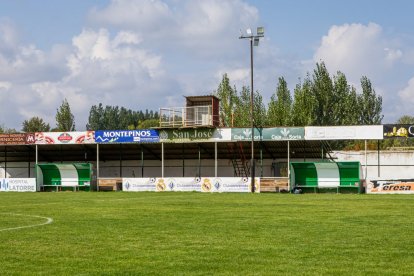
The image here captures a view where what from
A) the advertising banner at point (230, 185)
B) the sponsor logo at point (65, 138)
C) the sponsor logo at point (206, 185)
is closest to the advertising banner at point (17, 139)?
the sponsor logo at point (65, 138)

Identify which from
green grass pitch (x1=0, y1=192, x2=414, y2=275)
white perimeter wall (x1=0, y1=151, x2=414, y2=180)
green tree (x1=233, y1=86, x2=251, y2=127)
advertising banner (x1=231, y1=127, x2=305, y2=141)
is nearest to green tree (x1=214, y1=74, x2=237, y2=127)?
green tree (x1=233, y1=86, x2=251, y2=127)

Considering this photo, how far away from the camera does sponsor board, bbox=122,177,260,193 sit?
53.5 metres

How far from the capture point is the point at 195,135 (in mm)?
60719

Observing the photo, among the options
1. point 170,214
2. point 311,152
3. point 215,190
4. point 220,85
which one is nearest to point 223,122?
point 220,85

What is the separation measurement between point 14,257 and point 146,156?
57.1 meters

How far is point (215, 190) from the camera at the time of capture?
2124 inches

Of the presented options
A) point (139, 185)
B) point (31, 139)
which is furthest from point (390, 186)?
point (31, 139)

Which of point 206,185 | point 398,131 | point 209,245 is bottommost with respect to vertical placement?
point 206,185

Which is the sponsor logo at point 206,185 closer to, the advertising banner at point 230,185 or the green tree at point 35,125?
the advertising banner at point 230,185

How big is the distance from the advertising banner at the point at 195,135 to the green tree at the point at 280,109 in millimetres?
25059

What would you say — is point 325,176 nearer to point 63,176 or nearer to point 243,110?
point 63,176

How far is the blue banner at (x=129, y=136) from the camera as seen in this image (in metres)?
61.6

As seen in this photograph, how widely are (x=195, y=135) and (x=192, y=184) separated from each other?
7.12m

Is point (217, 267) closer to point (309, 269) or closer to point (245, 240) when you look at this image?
point (309, 269)
